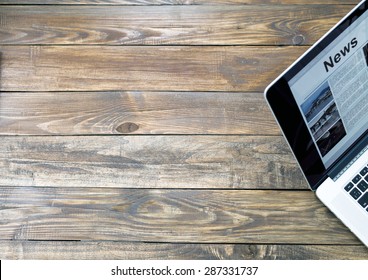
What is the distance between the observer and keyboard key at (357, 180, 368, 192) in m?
1.00

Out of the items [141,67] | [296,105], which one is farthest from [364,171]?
[141,67]

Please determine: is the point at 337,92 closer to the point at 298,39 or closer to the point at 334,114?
the point at 334,114

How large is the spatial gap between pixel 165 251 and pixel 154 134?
255 mm

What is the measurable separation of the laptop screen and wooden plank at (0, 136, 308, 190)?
0.15 m

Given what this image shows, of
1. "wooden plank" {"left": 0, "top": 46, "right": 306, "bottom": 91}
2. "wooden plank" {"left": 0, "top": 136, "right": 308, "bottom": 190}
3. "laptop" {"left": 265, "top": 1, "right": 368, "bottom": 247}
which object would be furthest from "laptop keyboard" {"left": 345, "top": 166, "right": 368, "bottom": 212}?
"wooden plank" {"left": 0, "top": 46, "right": 306, "bottom": 91}

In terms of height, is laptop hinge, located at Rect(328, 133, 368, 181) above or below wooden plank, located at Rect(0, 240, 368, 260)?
above

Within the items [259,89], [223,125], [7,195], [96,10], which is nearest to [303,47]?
[259,89]

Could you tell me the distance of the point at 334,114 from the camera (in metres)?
0.91

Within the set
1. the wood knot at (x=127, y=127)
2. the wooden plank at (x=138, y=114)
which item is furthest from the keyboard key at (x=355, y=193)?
the wood knot at (x=127, y=127)

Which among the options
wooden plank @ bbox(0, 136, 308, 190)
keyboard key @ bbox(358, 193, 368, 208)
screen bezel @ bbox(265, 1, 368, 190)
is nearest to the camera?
screen bezel @ bbox(265, 1, 368, 190)

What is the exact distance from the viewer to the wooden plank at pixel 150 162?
1106 millimetres

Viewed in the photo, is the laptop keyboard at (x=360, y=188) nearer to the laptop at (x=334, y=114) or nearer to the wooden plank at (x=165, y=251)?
the laptop at (x=334, y=114)

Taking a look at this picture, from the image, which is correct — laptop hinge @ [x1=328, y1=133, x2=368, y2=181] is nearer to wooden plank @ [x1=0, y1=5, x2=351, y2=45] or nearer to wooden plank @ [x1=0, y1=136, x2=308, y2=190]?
wooden plank @ [x1=0, y1=136, x2=308, y2=190]
